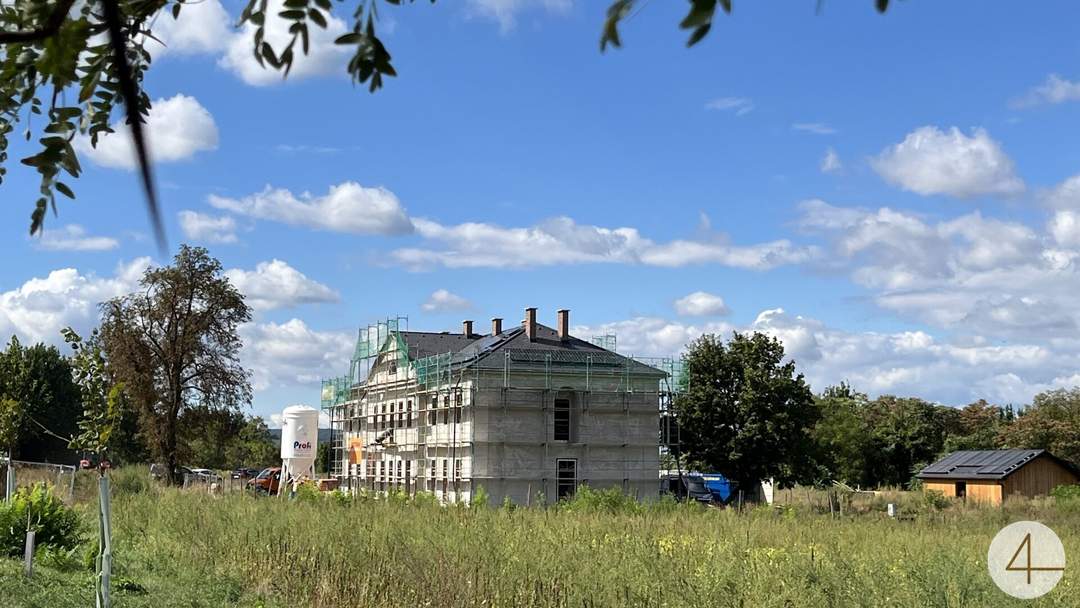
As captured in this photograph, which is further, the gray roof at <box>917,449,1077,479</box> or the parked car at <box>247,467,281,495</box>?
the gray roof at <box>917,449,1077,479</box>

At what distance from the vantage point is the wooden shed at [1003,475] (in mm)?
50594

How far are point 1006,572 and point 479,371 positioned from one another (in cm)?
3838

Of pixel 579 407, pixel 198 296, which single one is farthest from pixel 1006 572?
pixel 579 407

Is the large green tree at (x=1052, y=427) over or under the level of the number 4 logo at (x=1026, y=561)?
over

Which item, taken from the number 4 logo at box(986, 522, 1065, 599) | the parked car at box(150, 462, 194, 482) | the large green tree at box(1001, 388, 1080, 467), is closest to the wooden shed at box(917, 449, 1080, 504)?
the large green tree at box(1001, 388, 1080, 467)

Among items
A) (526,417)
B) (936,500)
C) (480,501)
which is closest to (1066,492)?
(936,500)

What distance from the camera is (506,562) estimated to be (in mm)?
10484

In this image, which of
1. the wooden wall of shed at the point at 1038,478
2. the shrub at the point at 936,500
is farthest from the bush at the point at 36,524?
the wooden wall of shed at the point at 1038,478

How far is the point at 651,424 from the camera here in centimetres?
4966

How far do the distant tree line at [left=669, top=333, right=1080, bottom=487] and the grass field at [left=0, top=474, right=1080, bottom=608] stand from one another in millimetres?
35400

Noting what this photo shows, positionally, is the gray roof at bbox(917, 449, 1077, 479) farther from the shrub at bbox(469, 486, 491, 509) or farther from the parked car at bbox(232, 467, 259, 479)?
the parked car at bbox(232, 467, 259, 479)

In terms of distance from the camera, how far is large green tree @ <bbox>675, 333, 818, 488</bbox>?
2083 inches

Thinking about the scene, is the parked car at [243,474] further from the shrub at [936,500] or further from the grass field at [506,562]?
the grass field at [506,562]

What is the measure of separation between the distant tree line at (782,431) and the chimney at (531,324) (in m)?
7.52
